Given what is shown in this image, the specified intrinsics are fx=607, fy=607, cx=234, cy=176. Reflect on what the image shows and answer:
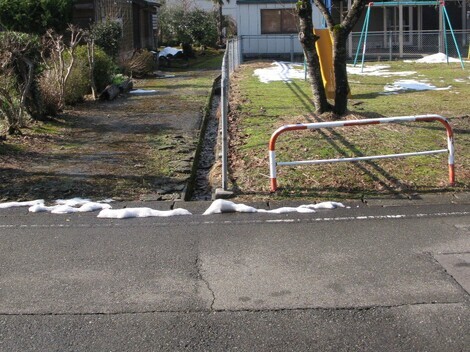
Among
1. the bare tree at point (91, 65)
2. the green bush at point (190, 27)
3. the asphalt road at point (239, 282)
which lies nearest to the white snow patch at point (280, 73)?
the bare tree at point (91, 65)

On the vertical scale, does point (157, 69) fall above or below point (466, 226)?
above

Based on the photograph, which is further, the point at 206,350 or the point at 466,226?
the point at 466,226

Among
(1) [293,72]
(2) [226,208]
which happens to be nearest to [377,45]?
(1) [293,72]

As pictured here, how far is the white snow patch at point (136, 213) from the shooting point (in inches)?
273

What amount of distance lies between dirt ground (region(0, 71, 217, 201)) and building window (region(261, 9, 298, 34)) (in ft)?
49.6

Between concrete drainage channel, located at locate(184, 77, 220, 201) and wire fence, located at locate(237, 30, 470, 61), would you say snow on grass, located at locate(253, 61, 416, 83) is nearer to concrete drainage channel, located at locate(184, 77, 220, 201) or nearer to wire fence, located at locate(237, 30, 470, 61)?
wire fence, located at locate(237, 30, 470, 61)

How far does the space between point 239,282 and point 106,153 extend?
585 cm

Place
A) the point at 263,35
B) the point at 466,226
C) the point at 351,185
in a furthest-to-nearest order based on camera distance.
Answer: the point at 263,35 < the point at 351,185 < the point at 466,226

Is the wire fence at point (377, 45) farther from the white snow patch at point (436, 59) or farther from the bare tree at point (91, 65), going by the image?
the bare tree at point (91, 65)

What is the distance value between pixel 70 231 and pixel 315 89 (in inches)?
257

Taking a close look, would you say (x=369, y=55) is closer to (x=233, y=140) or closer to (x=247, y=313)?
(x=233, y=140)

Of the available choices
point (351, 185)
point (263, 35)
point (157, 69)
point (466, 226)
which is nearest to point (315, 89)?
point (351, 185)

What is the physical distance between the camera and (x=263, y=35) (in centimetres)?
2936

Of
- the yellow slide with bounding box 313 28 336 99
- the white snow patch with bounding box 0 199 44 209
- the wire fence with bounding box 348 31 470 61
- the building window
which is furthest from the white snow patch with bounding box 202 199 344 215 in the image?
the building window
